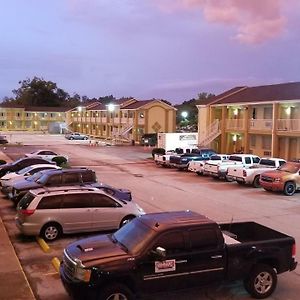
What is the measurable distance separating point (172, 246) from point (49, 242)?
624 centimetres

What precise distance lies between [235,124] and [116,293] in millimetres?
39566

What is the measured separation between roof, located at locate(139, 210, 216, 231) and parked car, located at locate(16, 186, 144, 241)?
16.5 feet

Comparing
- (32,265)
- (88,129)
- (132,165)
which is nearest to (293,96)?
(132,165)

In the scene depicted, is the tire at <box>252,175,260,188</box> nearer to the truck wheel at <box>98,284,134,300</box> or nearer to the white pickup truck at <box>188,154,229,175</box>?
the white pickup truck at <box>188,154,229,175</box>

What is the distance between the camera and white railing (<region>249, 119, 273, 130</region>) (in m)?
41.0

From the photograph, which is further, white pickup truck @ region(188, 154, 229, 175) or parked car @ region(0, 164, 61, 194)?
white pickup truck @ region(188, 154, 229, 175)

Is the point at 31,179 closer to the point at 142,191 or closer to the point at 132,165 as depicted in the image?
the point at 142,191

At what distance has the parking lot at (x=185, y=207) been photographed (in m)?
9.75

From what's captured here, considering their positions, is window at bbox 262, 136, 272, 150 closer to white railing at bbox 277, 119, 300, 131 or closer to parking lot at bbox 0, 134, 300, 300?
white railing at bbox 277, 119, 300, 131

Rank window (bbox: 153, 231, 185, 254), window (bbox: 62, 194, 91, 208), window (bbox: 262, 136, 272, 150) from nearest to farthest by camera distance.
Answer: window (bbox: 153, 231, 185, 254)
window (bbox: 62, 194, 91, 208)
window (bbox: 262, 136, 272, 150)

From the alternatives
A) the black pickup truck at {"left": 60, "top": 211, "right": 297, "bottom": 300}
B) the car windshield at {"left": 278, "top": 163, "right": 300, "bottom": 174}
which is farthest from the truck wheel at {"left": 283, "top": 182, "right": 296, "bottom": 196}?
the black pickup truck at {"left": 60, "top": 211, "right": 297, "bottom": 300}

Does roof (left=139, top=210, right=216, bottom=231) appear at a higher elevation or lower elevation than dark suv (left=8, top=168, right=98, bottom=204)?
higher

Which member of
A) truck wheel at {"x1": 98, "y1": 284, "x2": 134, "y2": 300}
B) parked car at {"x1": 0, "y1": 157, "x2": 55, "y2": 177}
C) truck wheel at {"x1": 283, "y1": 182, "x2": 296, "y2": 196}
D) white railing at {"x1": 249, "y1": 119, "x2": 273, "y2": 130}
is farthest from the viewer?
white railing at {"x1": 249, "y1": 119, "x2": 273, "y2": 130}

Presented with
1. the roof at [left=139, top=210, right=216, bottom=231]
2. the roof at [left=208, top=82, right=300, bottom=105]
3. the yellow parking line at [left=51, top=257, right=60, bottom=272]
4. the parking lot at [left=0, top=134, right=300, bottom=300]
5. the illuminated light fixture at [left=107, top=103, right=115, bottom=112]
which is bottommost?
the parking lot at [left=0, top=134, right=300, bottom=300]
